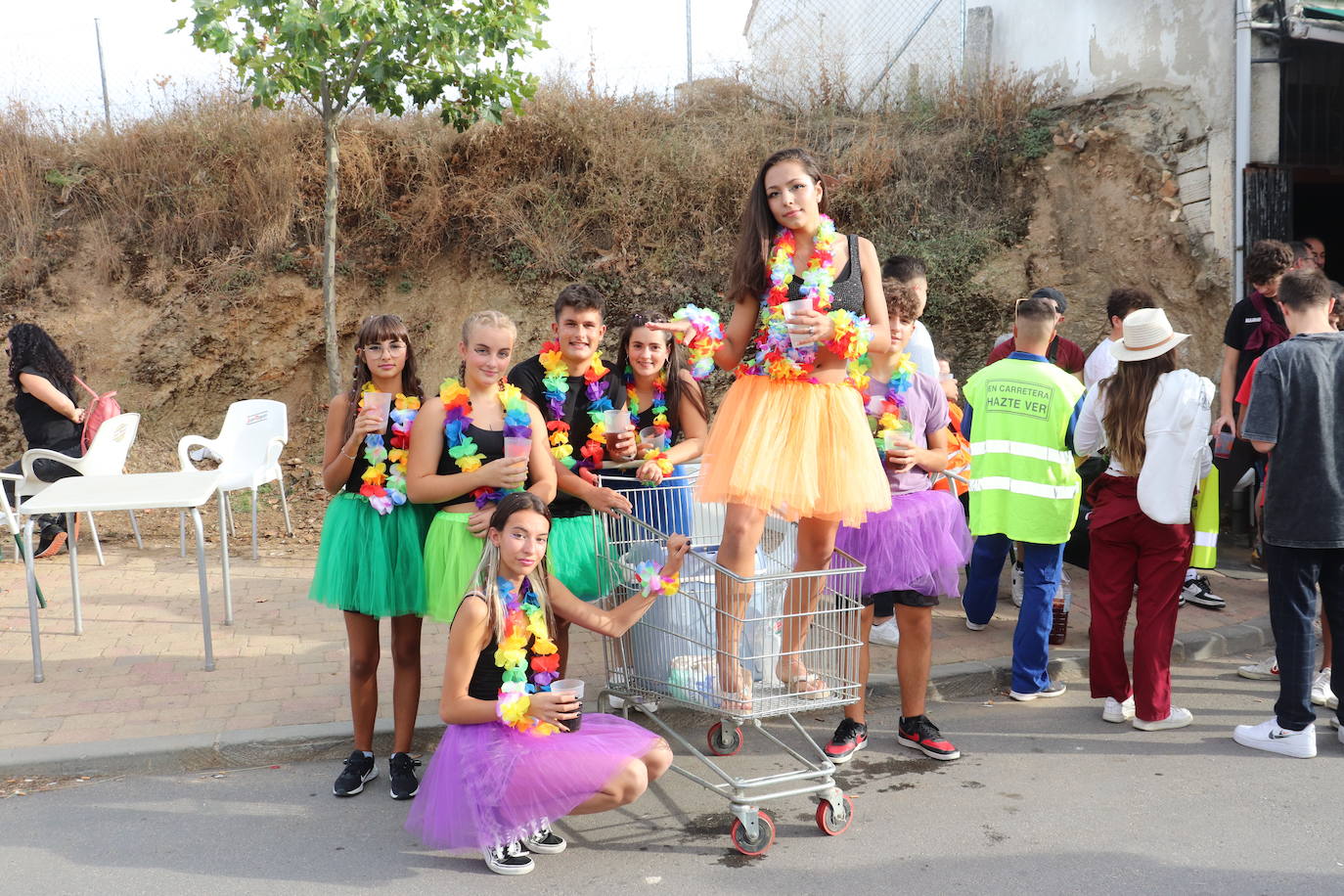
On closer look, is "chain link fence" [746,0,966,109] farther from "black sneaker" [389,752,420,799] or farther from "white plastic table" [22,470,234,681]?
"black sneaker" [389,752,420,799]

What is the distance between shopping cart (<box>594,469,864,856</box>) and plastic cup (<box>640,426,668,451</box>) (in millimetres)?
356

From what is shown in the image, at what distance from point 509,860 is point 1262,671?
15.1 feet

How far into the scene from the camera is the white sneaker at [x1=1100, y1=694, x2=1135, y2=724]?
534cm

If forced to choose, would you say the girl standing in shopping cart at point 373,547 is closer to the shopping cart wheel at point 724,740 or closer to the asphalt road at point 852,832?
the asphalt road at point 852,832

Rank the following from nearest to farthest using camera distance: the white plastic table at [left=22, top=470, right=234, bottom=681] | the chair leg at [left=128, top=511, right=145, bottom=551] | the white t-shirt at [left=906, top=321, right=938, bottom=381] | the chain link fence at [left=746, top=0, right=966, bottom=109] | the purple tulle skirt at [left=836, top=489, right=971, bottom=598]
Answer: the purple tulle skirt at [left=836, top=489, right=971, bottom=598]
the white plastic table at [left=22, top=470, right=234, bottom=681]
the white t-shirt at [left=906, top=321, right=938, bottom=381]
the chair leg at [left=128, top=511, right=145, bottom=551]
the chain link fence at [left=746, top=0, right=966, bottom=109]

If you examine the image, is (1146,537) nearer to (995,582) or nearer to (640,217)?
(995,582)

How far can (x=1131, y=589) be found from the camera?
529 centimetres

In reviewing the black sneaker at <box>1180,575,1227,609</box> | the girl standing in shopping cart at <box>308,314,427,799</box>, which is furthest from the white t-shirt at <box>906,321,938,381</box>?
the girl standing in shopping cart at <box>308,314,427,799</box>

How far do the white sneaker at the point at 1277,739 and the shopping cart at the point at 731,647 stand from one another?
7.12ft

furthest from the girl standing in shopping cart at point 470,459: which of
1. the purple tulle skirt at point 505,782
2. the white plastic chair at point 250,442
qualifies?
the white plastic chair at point 250,442

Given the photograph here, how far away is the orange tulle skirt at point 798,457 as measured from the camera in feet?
13.4

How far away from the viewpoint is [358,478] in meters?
4.61

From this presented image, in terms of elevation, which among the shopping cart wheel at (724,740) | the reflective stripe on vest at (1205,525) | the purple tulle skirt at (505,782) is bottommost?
the shopping cart wheel at (724,740)

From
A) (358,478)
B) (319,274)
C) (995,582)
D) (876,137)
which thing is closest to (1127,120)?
(876,137)
